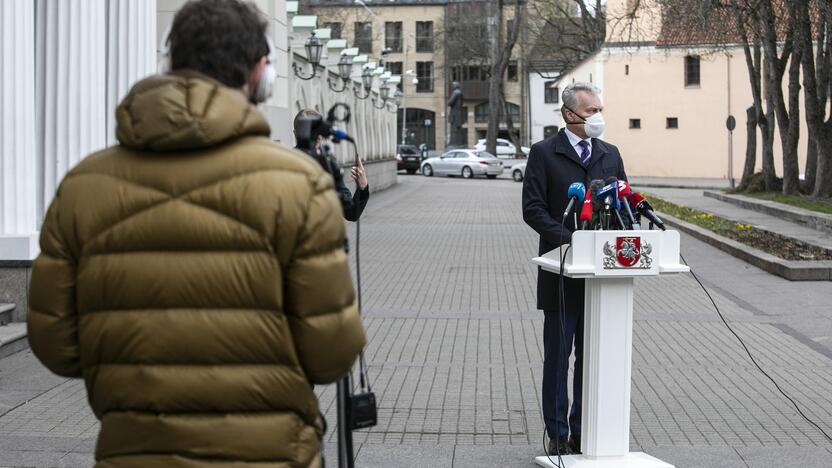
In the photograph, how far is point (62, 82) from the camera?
1060cm

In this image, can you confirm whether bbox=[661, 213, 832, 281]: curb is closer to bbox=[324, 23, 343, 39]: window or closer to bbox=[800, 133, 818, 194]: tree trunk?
bbox=[800, 133, 818, 194]: tree trunk

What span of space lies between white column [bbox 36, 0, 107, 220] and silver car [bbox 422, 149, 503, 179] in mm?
48692

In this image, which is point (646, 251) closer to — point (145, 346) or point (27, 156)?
point (145, 346)

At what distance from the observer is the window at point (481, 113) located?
101 metres

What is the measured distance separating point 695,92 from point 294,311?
53899mm

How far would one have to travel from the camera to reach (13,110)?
31.8 ft

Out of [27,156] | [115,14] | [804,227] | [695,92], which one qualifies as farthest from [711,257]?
[695,92]

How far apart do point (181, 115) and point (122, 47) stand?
378 inches

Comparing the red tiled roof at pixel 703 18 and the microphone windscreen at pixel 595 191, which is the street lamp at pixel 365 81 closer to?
the red tiled roof at pixel 703 18

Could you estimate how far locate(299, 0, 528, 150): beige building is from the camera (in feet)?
327

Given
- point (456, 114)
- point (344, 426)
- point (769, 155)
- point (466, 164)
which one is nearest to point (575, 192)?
point (344, 426)

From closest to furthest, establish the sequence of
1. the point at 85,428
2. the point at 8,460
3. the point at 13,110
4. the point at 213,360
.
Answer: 1. the point at 213,360
2. the point at 8,460
3. the point at 85,428
4. the point at 13,110

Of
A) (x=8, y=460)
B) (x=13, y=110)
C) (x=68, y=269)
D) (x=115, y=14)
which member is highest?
(x=115, y=14)

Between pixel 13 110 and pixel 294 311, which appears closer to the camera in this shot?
pixel 294 311
